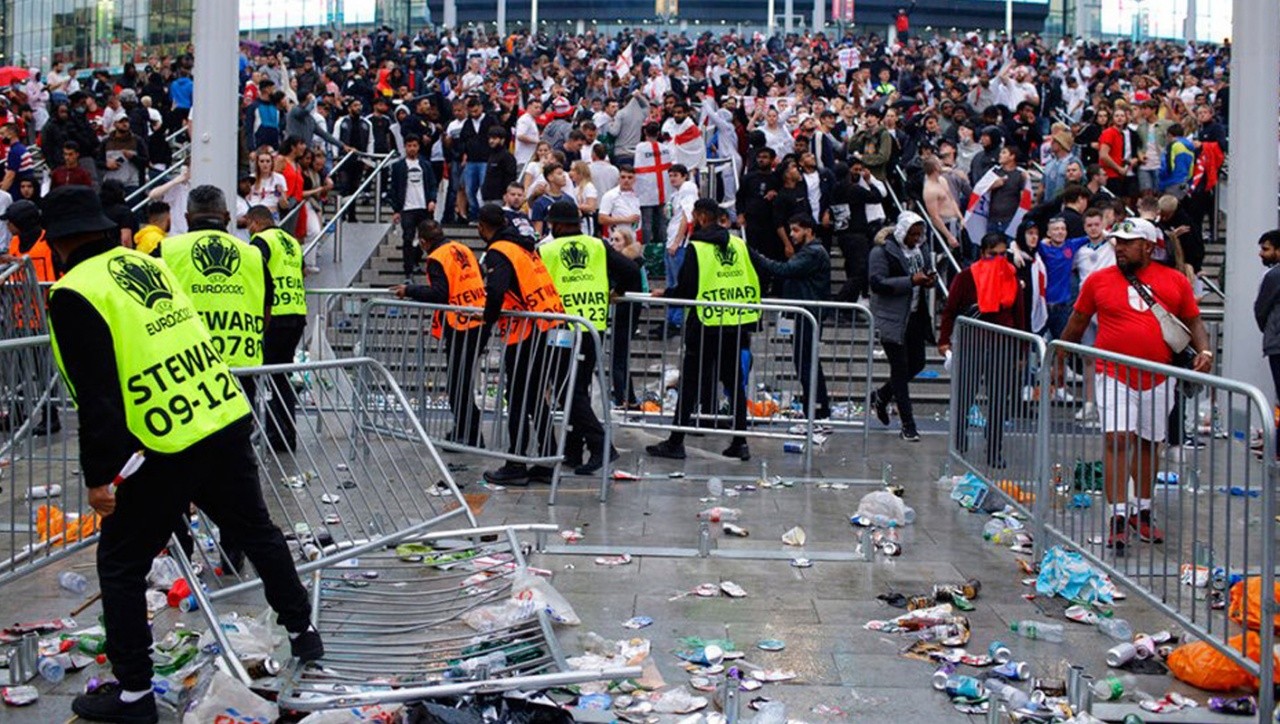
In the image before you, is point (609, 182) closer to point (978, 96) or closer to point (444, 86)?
point (978, 96)

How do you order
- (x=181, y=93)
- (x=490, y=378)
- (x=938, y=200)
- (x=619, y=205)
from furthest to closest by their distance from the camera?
(x=181, y=93) < (x=938, y=200) < (x=619, y=205) < (x=490, y=378)

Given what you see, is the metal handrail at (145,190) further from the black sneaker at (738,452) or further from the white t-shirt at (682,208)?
the black sneaker at (738,452)

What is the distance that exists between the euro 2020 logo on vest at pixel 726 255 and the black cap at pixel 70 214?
6.42 m

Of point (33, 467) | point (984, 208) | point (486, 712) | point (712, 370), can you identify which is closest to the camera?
point (486, 712)

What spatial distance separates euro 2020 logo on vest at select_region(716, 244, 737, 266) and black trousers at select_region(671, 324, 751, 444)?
0.51 m

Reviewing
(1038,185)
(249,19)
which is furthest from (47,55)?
(1038,185)

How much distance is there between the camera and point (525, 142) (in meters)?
19.4

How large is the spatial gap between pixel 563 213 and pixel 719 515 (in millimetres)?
2688

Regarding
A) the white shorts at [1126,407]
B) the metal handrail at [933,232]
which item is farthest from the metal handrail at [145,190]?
the white shorts at [1126,407]

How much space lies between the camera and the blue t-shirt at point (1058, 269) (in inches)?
551

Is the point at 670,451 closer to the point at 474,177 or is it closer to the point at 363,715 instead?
the point at 363,715

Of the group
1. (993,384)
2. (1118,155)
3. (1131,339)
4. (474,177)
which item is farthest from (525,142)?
(1131,339)

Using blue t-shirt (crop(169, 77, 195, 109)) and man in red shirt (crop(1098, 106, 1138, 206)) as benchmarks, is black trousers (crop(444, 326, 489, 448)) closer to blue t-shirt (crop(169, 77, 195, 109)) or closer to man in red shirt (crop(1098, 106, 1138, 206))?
man in red shirt (crop(1098, 106, 1138, 206))

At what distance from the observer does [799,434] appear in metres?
11.6
